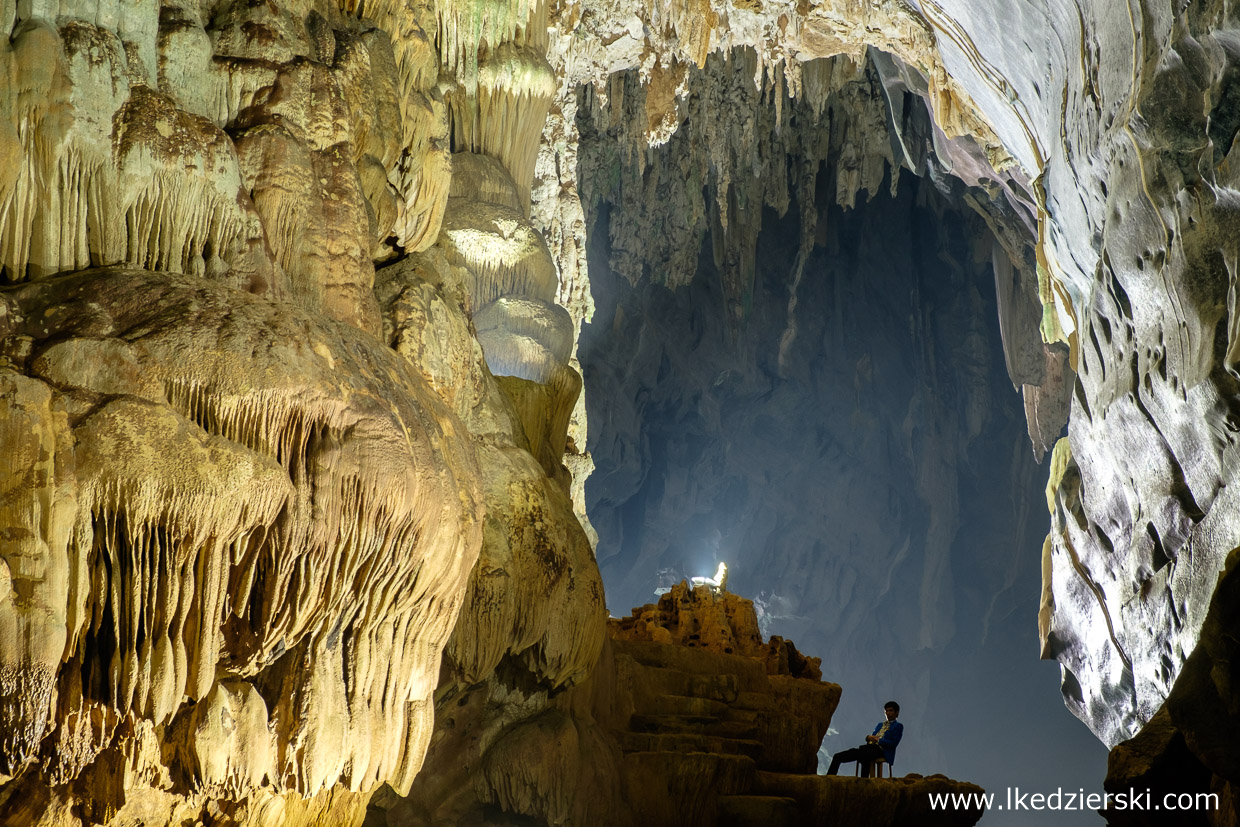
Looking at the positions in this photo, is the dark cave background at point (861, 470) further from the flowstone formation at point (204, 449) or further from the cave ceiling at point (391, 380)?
the flowstone formation at point (204, 449)

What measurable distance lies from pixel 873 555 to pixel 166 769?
65.3 ft

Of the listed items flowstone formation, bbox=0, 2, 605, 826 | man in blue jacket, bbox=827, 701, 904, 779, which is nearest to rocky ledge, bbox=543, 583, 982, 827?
man in blue jacket, bbox=827, 701, 904, 779

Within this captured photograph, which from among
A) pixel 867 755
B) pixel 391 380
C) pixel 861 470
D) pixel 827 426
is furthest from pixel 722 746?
pixel 861 470

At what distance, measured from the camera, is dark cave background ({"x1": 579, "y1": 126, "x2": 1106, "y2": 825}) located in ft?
62.7

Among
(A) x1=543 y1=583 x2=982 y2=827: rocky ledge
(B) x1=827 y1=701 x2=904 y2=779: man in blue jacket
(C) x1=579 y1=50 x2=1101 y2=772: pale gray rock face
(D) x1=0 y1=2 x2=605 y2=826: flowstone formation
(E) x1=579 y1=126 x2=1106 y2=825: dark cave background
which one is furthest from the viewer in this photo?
(E) x1=579 y1=126 x2=1106 y2=825: dark cave background

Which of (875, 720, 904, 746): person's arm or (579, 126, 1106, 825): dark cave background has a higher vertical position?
(579, 126, 1106, 825): dark cave background

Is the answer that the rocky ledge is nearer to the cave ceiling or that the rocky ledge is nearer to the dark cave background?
the cave ceiling

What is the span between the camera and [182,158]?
2930 millimetres

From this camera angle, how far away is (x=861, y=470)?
2081cm

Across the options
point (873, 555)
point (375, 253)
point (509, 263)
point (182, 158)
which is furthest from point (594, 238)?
point (182, 158)

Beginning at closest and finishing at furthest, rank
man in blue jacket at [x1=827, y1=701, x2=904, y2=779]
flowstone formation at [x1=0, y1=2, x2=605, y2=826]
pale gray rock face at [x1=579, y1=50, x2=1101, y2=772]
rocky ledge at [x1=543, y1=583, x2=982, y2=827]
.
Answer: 1. flowstone formation at [x1=0, y1=2, x2=605, y2=826]
2. rocky ledge at [x1=543, y1=583, x2=982, y2=827]
3. man in blue jacket at [x1=827, y1=701, x2=904, y2=779]
4. pale gray rock face at [x1=579, y1=50, x2=1101, y2=772]

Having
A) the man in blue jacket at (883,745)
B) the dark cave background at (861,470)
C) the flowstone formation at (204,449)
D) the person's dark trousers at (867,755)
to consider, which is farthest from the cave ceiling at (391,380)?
the dark cave background at (861,470)

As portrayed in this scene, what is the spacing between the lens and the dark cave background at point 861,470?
62.7 ft

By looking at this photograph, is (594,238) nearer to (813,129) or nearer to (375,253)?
(813,129)
